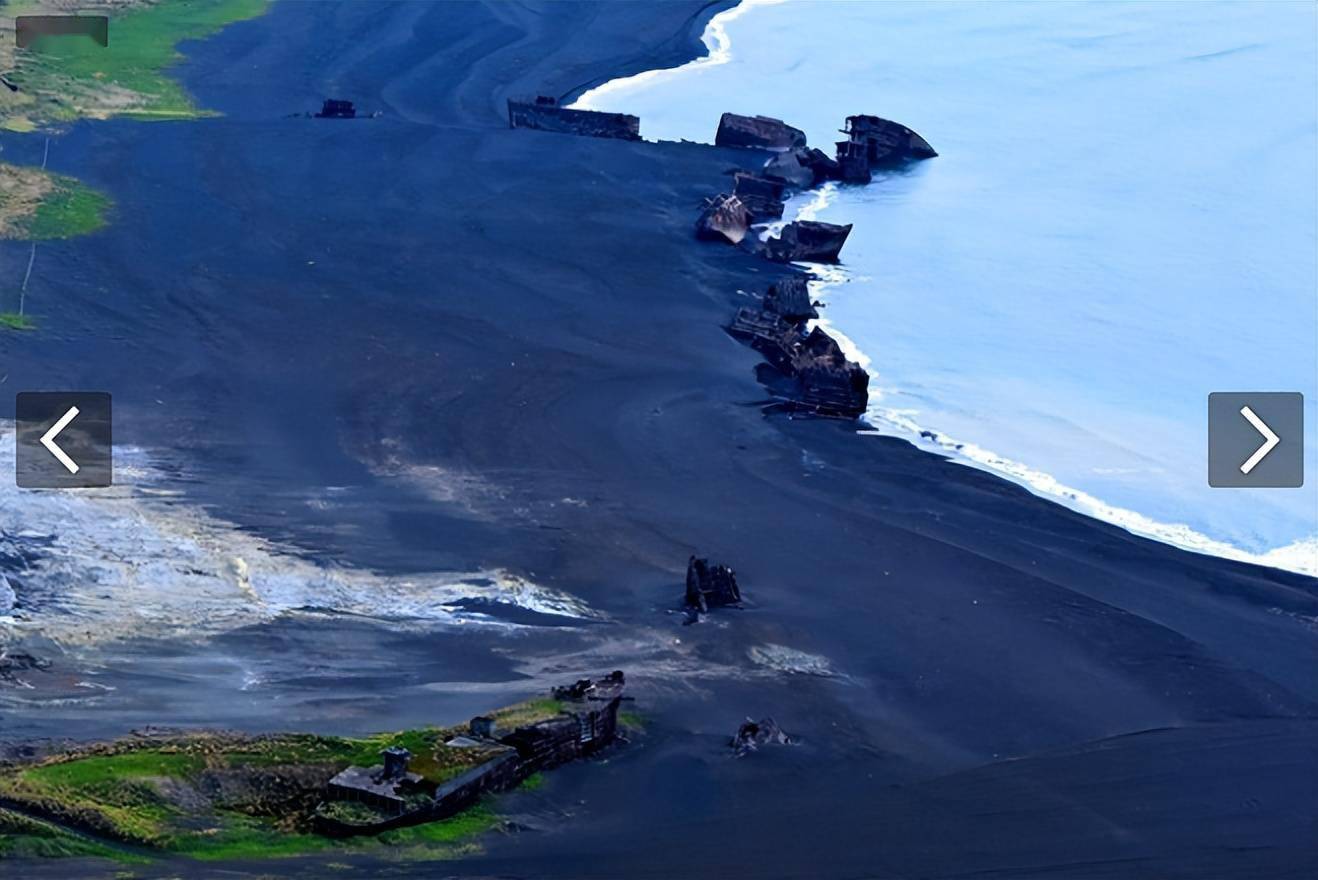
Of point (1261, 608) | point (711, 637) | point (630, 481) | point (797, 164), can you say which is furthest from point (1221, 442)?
point (797, 164)

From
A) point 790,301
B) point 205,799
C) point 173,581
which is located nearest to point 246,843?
point 205,799

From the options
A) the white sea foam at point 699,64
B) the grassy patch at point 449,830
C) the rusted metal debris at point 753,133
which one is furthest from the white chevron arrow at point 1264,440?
the white sea foam at point 699,64

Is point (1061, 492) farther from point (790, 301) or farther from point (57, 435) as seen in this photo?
point (57, 435)

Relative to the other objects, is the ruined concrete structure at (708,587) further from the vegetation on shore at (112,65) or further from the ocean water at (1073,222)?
the vegetation on shore at (112,65)

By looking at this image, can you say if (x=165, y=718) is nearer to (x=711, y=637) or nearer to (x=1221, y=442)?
(x=711, y=637)

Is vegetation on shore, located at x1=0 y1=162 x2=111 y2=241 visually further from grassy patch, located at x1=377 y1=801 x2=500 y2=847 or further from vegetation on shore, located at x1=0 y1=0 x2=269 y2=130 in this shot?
grassy patch, located at x1=377 y1=801 x2=500 y2=847

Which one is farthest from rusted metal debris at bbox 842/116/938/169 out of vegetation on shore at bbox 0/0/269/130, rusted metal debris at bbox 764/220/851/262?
vegetation on shore at bbox 0/0/269/130
